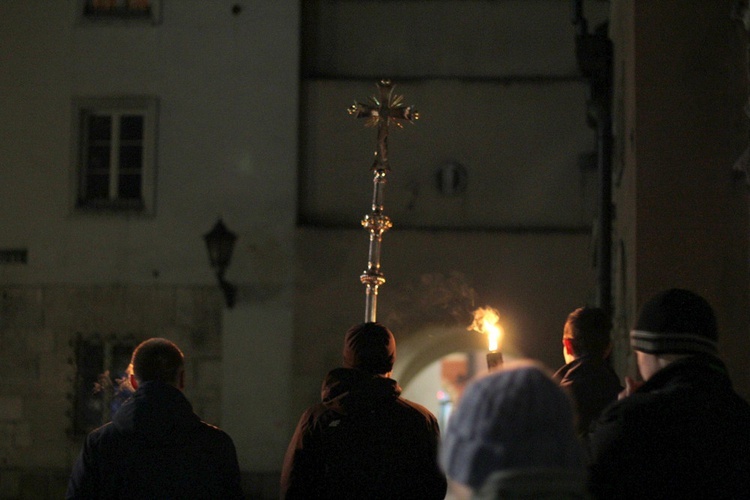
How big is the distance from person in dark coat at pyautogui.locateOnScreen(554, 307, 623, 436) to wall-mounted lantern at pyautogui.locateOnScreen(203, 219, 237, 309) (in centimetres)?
986

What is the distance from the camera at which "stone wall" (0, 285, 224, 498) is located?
1471cm

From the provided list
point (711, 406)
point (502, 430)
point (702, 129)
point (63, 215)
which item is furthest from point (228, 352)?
point (502, 430)

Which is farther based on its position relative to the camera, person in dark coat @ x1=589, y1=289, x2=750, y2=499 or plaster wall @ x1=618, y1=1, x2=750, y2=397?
plaster wall @ x1=618, y1=1, x2=750, y2=397

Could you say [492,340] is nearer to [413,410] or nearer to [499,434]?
[413,410]

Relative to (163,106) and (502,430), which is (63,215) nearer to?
(163,106)

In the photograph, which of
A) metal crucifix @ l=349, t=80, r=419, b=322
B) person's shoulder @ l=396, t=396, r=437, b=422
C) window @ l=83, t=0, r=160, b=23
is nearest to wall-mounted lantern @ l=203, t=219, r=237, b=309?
window @ l=83, t=0, r=160, b=23

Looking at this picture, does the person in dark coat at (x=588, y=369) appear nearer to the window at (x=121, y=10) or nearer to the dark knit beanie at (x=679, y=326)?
the dark knit beanie at (x=679, y=326)

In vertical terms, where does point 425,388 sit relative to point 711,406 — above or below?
below

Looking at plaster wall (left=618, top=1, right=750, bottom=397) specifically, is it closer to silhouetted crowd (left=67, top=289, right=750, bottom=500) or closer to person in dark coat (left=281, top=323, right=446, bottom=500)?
silhouetted crowd (left=67, top=289, right=750, bottom=500)

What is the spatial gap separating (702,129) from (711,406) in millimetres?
5412

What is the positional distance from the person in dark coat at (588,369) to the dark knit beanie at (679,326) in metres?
1.17

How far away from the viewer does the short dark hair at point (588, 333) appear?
187 inches

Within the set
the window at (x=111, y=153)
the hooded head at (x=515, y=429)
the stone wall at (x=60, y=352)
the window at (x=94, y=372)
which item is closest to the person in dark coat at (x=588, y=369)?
the hooded head at (x=515, y=429)

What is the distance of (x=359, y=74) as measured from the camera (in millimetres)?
15148
